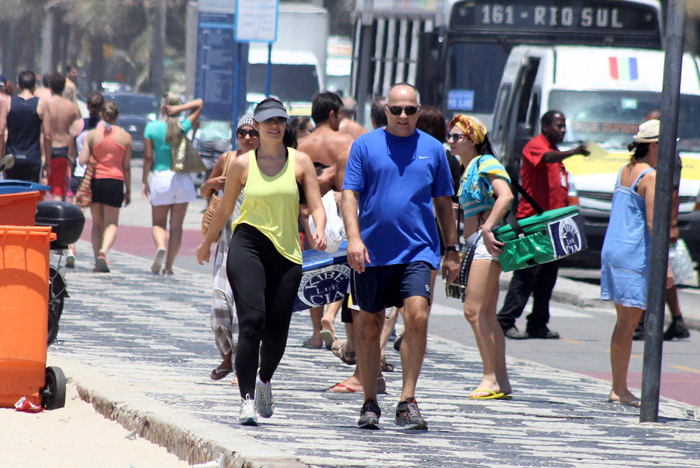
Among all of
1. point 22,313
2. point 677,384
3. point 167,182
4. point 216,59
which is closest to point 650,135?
point 677,384

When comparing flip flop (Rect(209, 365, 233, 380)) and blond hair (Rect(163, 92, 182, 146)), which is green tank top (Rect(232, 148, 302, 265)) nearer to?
flip flop (Rect(209, 365, 233, 380))

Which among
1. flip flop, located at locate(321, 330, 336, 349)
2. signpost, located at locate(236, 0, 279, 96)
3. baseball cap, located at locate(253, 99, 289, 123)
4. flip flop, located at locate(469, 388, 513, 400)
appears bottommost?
flip flop, located at locate(321, 330, 336, 349)

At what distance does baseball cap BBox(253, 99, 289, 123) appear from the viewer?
693 cm

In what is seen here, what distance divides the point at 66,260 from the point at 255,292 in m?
8.45

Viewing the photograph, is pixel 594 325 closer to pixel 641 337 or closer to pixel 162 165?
pixel 641 337

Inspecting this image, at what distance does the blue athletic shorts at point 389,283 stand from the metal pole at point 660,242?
4.67 feet

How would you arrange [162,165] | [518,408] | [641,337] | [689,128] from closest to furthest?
[518,408]
[641,337]
[162,165]
[689,128]

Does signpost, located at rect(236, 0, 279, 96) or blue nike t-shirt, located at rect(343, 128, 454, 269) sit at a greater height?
signpost, located at rect(236, 0, 279, 96)

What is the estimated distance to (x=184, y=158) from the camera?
1413cm

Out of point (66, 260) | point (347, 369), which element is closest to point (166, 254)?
point (66, 260)

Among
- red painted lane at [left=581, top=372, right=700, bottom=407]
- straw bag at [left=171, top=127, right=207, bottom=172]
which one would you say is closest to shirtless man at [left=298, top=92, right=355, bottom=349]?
red painted lane at [left=581, top=372, right=700, bottom=407]

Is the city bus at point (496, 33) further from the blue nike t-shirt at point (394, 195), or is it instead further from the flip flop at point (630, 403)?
the blue nike t-shirt at point (394, 195)

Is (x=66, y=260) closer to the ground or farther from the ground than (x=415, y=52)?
closer to the ground

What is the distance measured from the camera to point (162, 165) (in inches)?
561
